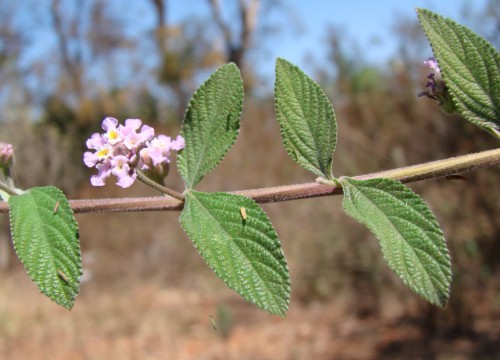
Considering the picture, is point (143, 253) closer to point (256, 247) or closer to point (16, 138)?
point (16, 138)

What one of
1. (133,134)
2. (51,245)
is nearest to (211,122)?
(133,134)

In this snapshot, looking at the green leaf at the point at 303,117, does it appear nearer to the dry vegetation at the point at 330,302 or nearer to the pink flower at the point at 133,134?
the pink flower at the point at 133,134

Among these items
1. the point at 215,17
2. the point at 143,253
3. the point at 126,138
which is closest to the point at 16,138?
the point at 143,253

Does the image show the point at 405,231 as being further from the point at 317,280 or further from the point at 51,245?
the point at 317,280

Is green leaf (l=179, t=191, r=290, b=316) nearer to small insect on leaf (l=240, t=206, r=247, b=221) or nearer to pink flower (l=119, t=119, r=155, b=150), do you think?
small insect on leaf (l=240, t=206, r=247, b=221)

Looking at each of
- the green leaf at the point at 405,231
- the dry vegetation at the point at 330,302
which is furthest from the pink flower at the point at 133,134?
the dry vegetation at the point at 330,302

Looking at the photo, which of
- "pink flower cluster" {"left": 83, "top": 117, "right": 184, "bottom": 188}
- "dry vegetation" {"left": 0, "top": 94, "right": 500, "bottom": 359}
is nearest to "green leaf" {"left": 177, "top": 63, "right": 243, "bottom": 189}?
"pink flower cluster" {"left": 83, "top": 117, "right": 184, "bottom": 188}
